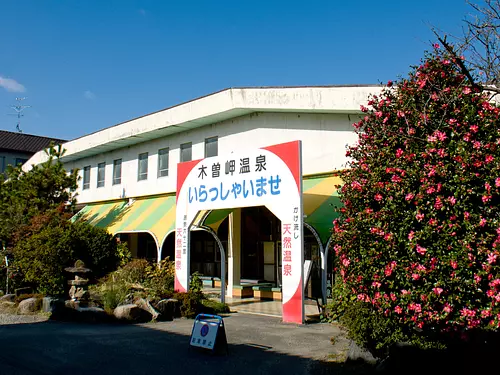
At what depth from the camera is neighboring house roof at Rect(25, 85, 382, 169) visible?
14.7 m

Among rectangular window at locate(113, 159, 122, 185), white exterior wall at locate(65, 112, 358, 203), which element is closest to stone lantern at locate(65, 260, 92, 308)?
white exterior wall at locate(65, 112, 358, 203)

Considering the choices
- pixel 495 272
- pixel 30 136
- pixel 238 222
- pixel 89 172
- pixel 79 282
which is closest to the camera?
pixel 495 272

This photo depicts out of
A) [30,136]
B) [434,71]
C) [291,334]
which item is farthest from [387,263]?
[30,136]

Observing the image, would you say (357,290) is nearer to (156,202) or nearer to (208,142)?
(208,142)

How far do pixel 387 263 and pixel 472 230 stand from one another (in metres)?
1.20

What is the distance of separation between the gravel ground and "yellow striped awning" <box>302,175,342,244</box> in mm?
7971

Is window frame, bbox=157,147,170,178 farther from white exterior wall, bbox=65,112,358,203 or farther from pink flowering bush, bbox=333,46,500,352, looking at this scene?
pink flowering bush, bbox=333,46,500,352

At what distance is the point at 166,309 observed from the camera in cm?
1338

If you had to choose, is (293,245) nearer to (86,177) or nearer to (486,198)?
(486,198)

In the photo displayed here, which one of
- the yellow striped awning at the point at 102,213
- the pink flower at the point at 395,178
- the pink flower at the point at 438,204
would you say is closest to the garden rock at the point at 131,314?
the pink flower at the point at 395,178

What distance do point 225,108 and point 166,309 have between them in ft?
25.3

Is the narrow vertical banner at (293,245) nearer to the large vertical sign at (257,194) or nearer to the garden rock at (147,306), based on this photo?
the large vertical sign at (257,194)

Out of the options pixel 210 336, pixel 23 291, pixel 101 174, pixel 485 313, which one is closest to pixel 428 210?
pixel 485 313

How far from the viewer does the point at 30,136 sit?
45562 mm
